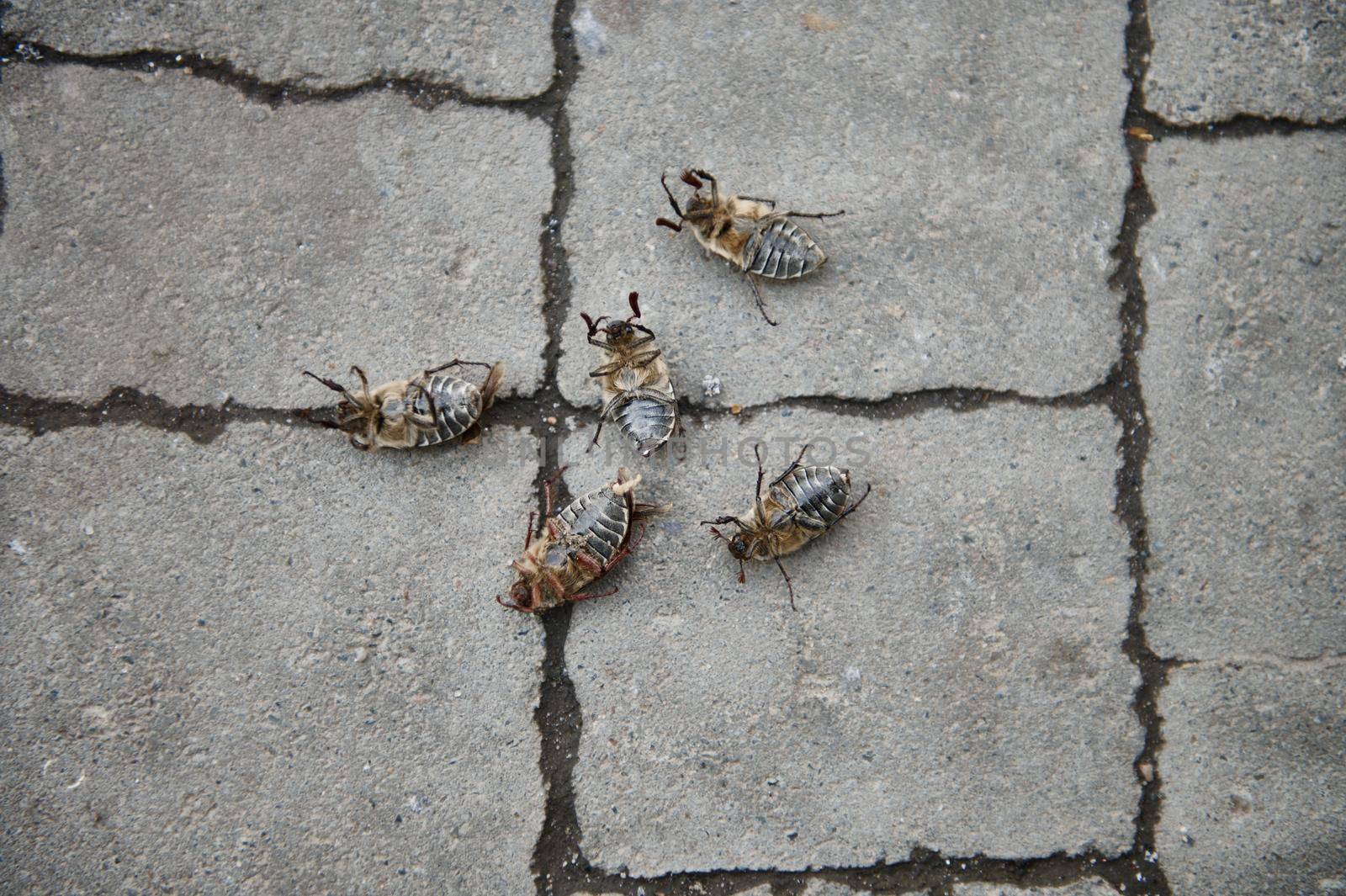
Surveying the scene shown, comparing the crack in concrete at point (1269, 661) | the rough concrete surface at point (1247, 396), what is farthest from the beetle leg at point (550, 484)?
the crack in concrete at point (1269, 661)

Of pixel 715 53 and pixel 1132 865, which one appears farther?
pixel 715 53

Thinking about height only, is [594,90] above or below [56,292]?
above

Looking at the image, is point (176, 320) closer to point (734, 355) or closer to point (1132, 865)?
point (734, 355)

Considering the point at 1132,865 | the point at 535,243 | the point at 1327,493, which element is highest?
the point at 535,243

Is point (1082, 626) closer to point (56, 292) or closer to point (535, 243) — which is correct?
point (535, 243)

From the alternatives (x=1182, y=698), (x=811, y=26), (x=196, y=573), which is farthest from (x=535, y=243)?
(x=1182, y=698)

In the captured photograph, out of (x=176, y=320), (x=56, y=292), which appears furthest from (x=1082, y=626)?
(x=56, y=292)
